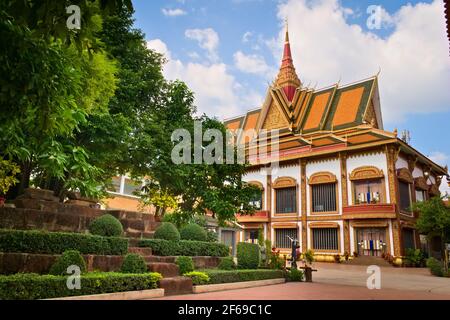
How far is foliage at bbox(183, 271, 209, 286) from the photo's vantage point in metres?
10.9

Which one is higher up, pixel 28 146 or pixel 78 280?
pixel 28 146

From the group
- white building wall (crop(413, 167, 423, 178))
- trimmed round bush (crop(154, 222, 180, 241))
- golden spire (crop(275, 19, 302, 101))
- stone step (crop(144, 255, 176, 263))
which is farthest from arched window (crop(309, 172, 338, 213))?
stone step (crop(144, 255, 176, 263))

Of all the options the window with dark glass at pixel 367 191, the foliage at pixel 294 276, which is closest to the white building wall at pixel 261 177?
the window with dark glass at pixel 367 191

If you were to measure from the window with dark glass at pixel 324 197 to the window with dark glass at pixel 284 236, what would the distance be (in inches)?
106

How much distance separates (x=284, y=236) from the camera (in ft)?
102

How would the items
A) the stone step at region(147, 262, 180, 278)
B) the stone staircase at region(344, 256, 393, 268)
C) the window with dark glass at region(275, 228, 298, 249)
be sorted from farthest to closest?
the window with dark glass at region(275, 228, 298, 249)
the stone staircase at region(344, 256, 393, 268)
the stone step at region(147, 262, 180, 278)

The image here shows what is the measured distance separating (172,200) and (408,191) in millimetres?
19624

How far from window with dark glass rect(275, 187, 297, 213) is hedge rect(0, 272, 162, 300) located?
2267 cm

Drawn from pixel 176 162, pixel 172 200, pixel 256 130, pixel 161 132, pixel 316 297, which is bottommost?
pixel 316 297

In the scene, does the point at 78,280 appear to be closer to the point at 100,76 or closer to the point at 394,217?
the point at 100,76

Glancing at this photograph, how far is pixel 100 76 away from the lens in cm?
1113

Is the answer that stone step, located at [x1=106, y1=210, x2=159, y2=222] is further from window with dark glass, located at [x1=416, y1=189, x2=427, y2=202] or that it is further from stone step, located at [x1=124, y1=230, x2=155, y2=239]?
window with dark glass, located at [x1=416, y1=189, x2=427, y2=202]
